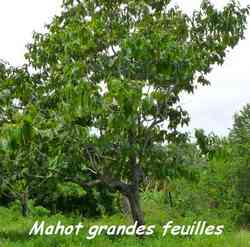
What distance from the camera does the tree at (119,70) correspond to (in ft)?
36.0

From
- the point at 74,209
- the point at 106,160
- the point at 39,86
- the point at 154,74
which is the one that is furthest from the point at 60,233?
the point at 74,209

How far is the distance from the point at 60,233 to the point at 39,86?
3589 millimetres

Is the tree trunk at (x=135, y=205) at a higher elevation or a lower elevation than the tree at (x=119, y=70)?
lower

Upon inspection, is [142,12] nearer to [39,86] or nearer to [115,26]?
[115,26]

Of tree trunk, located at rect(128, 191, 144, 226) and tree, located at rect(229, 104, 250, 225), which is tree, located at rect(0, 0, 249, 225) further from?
tree, located at rect(229, 104, 250, 225)

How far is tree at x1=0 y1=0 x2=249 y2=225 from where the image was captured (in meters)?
11.0

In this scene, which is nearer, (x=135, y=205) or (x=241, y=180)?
(x=135, y=205)

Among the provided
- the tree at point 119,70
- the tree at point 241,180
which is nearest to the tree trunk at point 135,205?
the tree at point 119,70

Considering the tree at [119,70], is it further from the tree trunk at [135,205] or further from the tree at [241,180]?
the tree at [241,180]

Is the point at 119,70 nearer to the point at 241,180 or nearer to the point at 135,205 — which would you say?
the point at 135,205

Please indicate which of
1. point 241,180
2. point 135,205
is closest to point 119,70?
point 135,205

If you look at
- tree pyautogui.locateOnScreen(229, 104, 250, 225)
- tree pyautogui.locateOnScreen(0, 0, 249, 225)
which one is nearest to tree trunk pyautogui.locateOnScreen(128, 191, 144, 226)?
tree pyautogui.locateOnScreen(0, 0, 249, 225)

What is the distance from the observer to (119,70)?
37.5 feet

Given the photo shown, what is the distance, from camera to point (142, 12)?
41.9 ft
